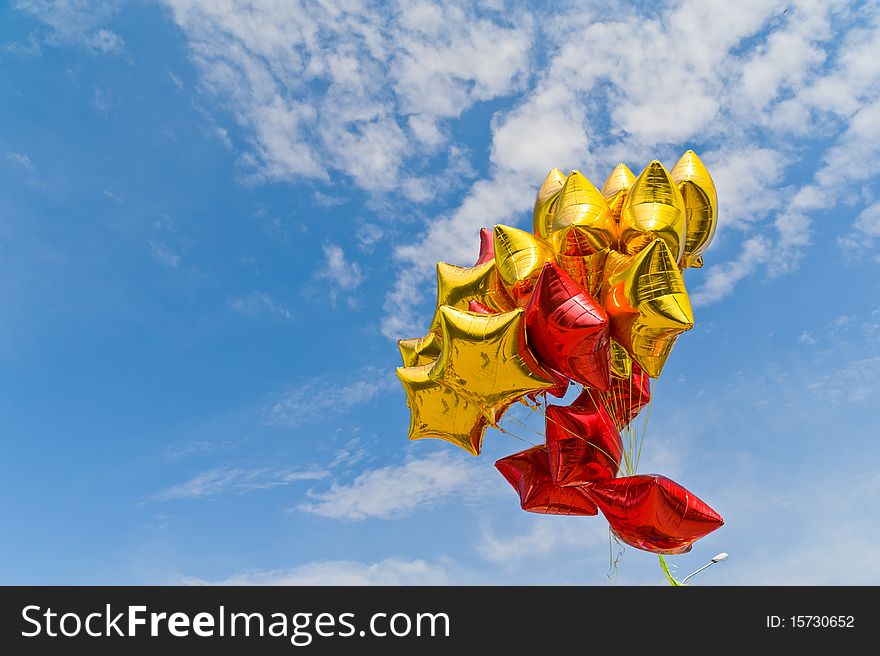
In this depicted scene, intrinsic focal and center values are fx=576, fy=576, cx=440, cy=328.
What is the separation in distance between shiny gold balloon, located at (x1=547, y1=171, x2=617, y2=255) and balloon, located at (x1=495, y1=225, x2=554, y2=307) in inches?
7.0

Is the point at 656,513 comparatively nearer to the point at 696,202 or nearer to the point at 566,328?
the point at 566,328

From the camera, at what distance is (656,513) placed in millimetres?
4535

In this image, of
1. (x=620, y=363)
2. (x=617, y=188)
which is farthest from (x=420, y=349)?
(x=617, y=188)

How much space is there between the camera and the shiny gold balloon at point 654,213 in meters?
4.52

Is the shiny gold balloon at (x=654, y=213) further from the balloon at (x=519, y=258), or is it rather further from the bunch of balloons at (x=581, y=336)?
the balloon at (x=519, y=258)

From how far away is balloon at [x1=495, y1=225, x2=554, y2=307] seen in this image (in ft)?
15.2

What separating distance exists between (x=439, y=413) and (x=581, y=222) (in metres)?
2.00

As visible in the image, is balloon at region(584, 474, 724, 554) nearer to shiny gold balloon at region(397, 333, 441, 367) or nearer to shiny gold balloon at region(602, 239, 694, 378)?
shiny gold balloon at region(602, 239, 694, 378)

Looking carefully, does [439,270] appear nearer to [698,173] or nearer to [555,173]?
[555,173]

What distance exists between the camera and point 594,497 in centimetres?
496

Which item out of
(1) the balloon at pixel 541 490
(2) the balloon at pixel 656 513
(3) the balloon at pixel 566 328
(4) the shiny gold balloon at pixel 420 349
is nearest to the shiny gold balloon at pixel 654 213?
(3) the balloon at pixel 566 328

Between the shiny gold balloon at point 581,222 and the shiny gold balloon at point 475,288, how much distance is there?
1.95ft

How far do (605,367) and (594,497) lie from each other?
1257mm

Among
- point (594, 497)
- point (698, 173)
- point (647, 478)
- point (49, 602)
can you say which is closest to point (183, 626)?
point (49, 602)
